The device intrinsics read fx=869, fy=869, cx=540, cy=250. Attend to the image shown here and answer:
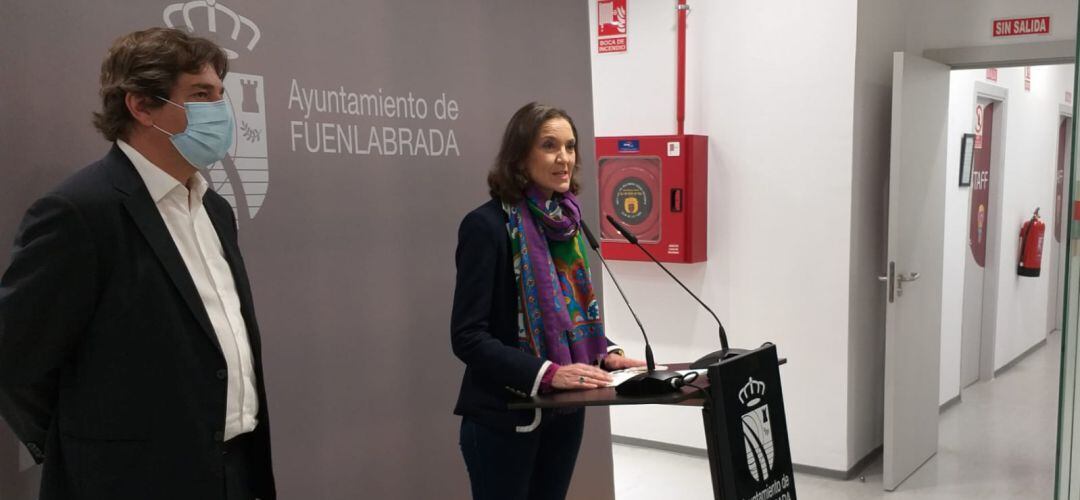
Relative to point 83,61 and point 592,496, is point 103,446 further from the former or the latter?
point 592,496

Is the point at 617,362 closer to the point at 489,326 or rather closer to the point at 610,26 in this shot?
the point at 489,326

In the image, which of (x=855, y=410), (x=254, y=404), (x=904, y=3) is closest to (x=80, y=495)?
(x=254, y=404)

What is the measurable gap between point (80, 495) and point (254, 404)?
34cm

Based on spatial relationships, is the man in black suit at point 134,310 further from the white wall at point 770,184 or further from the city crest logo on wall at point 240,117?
the white wall at point 770,184

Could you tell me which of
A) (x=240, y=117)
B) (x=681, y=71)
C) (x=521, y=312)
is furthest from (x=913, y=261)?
(x=240, y=117)

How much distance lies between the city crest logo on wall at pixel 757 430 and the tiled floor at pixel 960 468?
2.32 meters

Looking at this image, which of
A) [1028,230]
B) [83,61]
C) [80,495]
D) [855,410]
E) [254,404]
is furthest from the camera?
[1028,230]

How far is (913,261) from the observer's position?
4.29m

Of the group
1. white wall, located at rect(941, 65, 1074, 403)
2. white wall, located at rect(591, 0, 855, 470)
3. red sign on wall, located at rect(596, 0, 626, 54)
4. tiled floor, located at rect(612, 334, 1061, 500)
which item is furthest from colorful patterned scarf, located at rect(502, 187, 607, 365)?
white wall, located at rect(941, 65, 1074, 403)

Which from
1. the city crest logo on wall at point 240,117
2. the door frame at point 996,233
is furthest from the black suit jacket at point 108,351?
the door frame at point 996,233

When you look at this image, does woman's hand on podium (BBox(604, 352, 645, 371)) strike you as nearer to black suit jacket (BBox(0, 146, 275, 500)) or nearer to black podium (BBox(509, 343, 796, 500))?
black podium (BBox(509, 343, 796, 500))

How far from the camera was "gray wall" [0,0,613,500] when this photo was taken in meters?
1.82

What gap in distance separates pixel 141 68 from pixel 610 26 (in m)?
3.52

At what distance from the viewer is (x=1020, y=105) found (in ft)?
21.4
